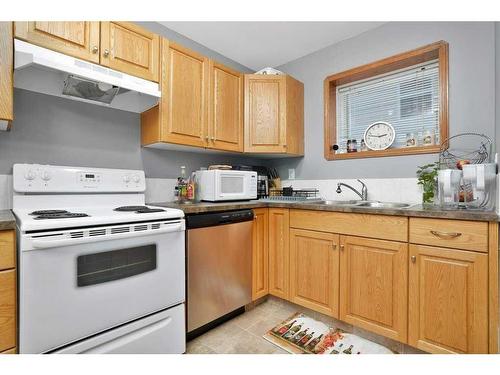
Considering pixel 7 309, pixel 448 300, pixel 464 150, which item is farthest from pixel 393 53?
pixel 7 309

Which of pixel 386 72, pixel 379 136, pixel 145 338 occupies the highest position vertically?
pixel 386 72

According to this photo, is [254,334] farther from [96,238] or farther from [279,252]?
[96,238]

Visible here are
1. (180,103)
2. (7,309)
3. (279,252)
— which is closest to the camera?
(7,309)

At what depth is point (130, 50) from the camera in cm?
175

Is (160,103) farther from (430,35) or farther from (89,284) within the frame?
(430,35)

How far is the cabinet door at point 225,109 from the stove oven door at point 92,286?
1.07 m

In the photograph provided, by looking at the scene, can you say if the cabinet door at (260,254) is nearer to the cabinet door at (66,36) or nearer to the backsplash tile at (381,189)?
the backsplash tile at (381,189)

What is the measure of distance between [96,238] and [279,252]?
1378 millimetres

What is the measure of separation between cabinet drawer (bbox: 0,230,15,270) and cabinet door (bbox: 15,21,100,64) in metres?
1.01

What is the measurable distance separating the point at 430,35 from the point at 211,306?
8.53 feet

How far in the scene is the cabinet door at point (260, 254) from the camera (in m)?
2.13

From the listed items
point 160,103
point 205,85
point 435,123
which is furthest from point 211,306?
point 435,123

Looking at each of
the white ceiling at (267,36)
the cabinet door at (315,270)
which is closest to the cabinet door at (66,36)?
the white ceiling at (267,36)

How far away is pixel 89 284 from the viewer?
47.8 inches
